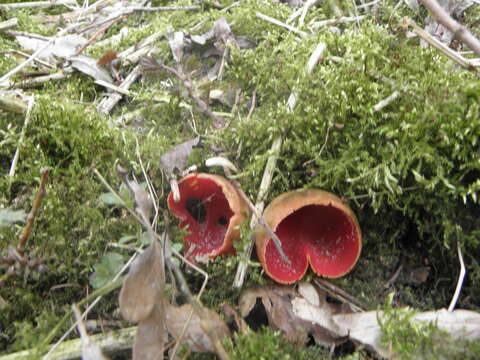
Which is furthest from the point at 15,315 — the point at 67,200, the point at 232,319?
the point at 232,319

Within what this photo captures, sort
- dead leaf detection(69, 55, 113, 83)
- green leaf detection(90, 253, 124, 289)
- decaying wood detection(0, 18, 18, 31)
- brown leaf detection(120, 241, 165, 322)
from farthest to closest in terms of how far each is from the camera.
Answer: decaying wood detection(0, 18, 18, 31) → dead leaf detection(69, 55, 113, 83) → green leaf detection(90, 253, 124, 289) → brown leaf detection(120, 241, 165, 322)

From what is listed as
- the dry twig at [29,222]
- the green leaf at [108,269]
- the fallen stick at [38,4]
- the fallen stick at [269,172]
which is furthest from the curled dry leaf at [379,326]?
the fallen stick at [38,4]

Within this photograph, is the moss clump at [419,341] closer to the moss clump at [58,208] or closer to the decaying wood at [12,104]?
the moss clump at [58,208]

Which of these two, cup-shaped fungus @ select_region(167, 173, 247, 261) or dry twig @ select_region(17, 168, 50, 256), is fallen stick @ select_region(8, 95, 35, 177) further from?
cup-shaped fungus @ select_region(167, 173, 247, 261)

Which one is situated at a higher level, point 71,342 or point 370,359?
point 370,359

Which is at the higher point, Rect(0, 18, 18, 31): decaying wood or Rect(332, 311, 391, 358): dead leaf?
Rect(332, 311, 391, 358): dead leaf

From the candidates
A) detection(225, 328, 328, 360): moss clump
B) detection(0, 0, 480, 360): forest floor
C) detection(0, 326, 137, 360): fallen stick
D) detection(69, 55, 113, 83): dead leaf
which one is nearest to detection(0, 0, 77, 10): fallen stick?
detection(69, 55, 113, 83): dead leaf

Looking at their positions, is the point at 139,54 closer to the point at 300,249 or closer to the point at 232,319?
the point at 300,249
